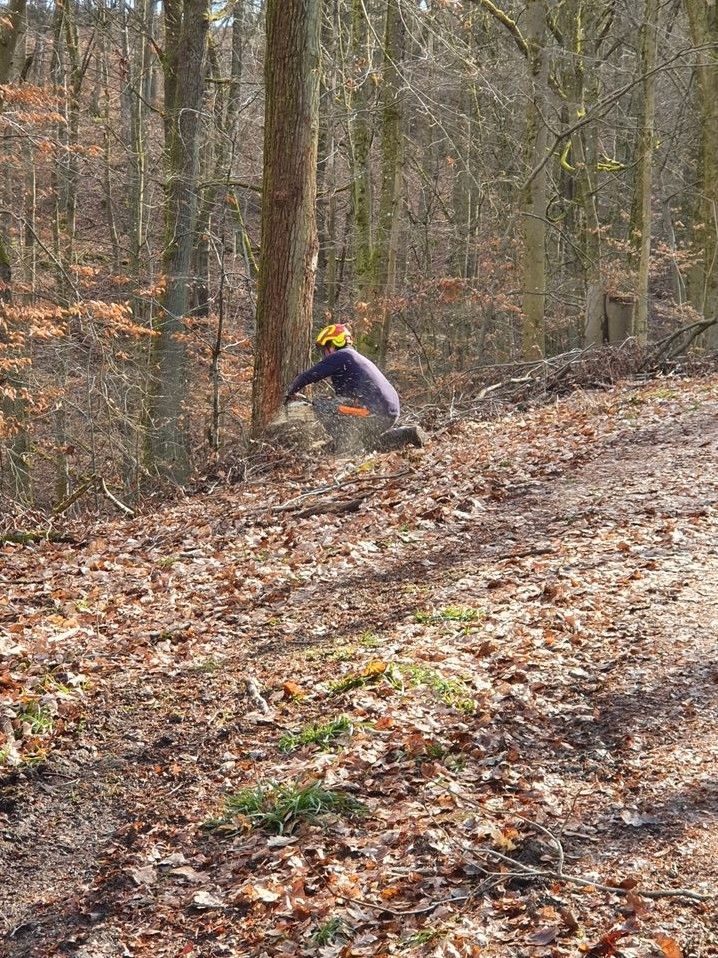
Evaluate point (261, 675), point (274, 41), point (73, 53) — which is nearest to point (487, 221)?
point (73, 53)

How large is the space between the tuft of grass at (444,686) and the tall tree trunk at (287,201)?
17.4ft

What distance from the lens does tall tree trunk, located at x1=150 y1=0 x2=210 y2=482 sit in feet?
50.9

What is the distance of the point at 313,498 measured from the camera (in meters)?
8.84

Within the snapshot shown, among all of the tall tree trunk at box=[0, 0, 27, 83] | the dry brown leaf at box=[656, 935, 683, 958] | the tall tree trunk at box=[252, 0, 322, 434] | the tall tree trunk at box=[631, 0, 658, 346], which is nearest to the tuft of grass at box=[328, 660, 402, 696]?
the dry brown leaf at box=[656, 935, 683, 958]

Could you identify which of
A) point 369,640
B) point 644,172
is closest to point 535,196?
point 644,172

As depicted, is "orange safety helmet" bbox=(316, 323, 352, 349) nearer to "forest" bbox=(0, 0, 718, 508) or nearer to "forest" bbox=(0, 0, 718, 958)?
"forest" bbox=(0, 0, 718, 958)

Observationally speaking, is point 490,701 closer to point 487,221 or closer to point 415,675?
point 415,675

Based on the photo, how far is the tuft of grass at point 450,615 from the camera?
614 centimetres

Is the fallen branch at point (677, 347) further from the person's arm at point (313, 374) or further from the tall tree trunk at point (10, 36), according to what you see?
the tall tree trunk at point (10, 36)

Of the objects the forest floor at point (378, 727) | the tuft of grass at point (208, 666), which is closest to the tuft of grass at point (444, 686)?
the forest floor at point (378, 727)

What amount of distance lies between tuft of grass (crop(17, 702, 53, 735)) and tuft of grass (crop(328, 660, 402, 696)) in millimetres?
1545


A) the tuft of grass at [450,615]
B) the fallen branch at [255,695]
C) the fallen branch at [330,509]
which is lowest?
the fallen branch at [255,695]

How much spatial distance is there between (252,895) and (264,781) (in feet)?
2.59

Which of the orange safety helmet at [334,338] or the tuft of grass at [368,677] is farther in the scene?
the orange safety helmet at [334,338]
